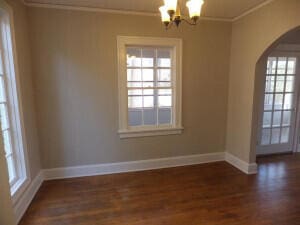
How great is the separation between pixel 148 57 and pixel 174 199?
7.03 feet

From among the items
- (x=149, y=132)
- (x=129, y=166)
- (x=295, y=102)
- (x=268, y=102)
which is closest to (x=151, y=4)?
(x=149, y=132)

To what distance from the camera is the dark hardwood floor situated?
2.25m

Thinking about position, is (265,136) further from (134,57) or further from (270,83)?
(134,57)

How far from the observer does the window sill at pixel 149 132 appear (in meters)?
3.34

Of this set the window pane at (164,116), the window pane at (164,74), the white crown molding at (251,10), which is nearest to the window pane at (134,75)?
the window pane at (164,74)

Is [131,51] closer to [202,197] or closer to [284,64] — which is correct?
[202,197]

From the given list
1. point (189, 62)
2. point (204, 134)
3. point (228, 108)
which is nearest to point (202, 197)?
point (204, 134)

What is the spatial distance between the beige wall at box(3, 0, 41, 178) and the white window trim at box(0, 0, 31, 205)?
10cm

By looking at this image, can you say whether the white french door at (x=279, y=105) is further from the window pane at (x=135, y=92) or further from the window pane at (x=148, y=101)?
the window pane at (x=135, y=92)

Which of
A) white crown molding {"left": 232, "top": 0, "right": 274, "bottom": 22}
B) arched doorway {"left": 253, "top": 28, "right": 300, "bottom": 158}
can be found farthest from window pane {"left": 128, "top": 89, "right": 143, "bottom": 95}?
arched doorway {"left": 253, "top": 28, "right": 300, "bottom": 158}

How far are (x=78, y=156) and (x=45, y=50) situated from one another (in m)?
1.63

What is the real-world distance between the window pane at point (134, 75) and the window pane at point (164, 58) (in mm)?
355

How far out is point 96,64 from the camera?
3.08 meters

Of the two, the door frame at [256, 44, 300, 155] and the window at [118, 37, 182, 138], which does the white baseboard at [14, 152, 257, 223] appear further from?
the door frame at [256, 44, 300, 155]
